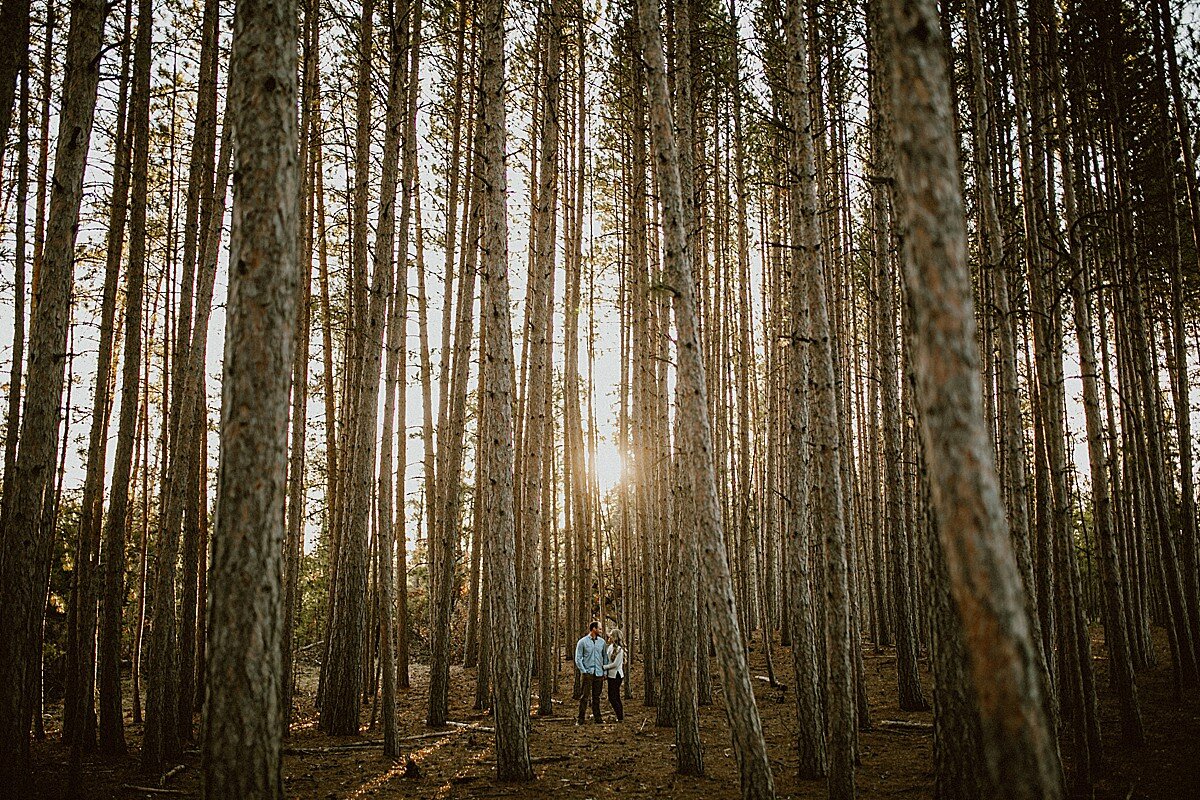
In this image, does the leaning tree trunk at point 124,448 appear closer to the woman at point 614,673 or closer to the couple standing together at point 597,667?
the couple standing together at point 597,667

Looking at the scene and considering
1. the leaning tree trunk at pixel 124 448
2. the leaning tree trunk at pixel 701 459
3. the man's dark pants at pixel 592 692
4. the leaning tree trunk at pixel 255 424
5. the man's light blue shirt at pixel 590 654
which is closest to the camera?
the leaning tree trunk at pixel 255 424

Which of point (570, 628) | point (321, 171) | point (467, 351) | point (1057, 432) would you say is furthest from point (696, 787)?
point (321, 171)

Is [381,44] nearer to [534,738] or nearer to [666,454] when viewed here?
[666,454]

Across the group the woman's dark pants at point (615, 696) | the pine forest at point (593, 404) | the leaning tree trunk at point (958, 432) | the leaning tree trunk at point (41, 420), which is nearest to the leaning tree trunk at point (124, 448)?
the pine forest at point (593, 404)

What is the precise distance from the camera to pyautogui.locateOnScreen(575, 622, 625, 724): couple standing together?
9.76 meters

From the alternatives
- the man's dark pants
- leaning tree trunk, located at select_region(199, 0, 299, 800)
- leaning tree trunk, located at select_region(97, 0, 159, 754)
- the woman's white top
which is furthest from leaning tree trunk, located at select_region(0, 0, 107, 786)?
the woman's white top

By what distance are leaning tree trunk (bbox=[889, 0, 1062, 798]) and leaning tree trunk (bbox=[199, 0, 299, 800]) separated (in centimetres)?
310

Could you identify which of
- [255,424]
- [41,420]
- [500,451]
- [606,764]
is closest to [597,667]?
[606,764]

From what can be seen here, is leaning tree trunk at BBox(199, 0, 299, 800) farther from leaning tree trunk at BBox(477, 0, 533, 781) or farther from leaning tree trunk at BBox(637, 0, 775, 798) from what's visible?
leaning tree trunk at BBox(477, 0, 533, 781)

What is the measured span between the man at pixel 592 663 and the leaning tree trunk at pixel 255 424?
7.01m

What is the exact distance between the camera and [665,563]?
9.81 metres

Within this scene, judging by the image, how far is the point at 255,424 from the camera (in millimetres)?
3328

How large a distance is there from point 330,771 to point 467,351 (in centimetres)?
616

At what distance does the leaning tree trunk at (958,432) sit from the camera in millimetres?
2195
